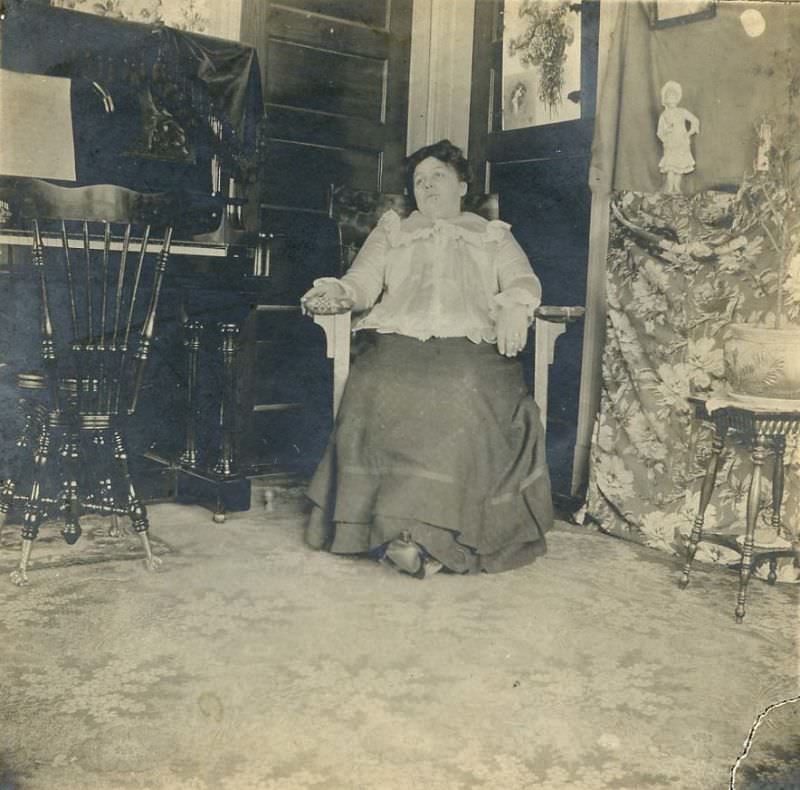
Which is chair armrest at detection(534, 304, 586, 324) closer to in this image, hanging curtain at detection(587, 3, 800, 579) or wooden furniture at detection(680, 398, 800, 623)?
hanging curtain at detection(587, 3, 800, 579)

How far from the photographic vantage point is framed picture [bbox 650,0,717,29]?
2.77 m

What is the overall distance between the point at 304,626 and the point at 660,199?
179 cm

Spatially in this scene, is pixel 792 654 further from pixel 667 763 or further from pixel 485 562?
pixel 485 562

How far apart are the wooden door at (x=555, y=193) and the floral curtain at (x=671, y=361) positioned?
279 mm

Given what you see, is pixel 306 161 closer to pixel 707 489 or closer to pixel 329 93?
pixel 329 93

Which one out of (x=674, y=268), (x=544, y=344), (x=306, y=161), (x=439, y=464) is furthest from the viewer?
(x=306, y=161)

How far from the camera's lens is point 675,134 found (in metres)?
2.89

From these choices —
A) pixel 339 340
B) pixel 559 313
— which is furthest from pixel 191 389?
pixel 559 313

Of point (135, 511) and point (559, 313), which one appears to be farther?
point (559, 313)

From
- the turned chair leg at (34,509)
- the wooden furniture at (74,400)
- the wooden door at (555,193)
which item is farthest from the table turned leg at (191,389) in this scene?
the wooden door at (555,193)

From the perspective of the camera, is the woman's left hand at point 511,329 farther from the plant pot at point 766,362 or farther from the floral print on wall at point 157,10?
the floral print on wall at point 157,10

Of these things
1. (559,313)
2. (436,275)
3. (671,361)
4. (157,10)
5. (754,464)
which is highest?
(157,10)

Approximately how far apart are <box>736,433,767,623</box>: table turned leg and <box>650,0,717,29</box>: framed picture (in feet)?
4.44

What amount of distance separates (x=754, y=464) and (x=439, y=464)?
0.86 m
